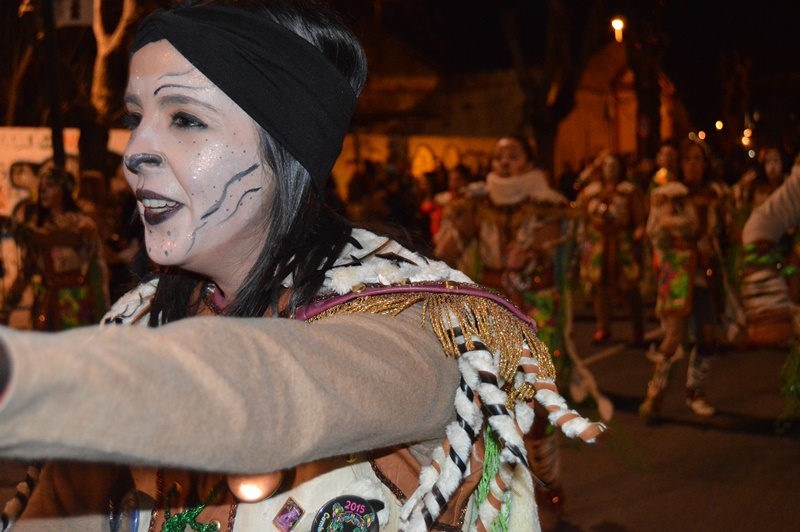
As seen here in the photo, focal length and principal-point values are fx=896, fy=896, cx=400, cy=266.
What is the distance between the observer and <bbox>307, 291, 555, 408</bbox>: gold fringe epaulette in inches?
56.5

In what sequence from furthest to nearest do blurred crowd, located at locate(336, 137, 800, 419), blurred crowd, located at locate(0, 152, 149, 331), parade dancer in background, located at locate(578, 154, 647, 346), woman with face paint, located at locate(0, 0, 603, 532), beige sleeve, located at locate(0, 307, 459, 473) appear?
parade dancer in background, located at locate(578, 154, 647, 346) → blurred crowd, located at locate(0, 152, 149, 331) → blurred crowd, located at locate(336, 137, 800, 419) → woman with face paint, located at locate(0, 0, 603, 532) → beige sleeve, located at locate(0, 307, 459, 473)

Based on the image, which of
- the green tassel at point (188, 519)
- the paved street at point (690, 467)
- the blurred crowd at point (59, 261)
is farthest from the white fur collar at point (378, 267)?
the blurred crowd at point (59, 261)

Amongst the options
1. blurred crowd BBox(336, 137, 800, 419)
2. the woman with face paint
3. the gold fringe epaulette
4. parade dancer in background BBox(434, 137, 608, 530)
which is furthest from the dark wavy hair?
parade dancer in background BBox(434, 137, 608, 530)

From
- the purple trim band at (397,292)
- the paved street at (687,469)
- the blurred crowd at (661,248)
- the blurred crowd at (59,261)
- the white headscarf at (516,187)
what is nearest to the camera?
the purple trim band at (397,292)

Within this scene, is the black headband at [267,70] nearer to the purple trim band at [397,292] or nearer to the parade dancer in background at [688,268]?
the purple trim band at [397,292]

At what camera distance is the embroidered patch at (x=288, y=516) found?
4.83 feet

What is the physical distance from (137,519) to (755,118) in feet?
90.8

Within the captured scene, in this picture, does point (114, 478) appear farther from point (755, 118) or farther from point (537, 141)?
point (755, 118)

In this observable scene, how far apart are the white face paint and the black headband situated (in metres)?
0.03

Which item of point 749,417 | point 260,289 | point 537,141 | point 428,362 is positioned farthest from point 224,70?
point 537,141

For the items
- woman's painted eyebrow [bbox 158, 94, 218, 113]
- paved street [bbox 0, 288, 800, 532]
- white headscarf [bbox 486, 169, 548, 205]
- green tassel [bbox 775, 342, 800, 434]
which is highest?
woman's painted eyebrow [bbox 158, 94, 218, 113]

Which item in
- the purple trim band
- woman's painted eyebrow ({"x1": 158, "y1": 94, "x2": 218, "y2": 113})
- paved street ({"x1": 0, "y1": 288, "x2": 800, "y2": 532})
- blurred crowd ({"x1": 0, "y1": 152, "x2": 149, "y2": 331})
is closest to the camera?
woman's painted eyebrow ({"x1": 158, "y1": 94, "x2": 218, "y2": 113})

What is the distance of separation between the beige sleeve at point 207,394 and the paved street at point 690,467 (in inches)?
130

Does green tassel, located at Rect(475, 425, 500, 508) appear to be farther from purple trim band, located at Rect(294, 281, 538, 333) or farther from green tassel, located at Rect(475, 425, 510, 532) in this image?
purple trim band, located at Rect(294, 281, 538, 333)
